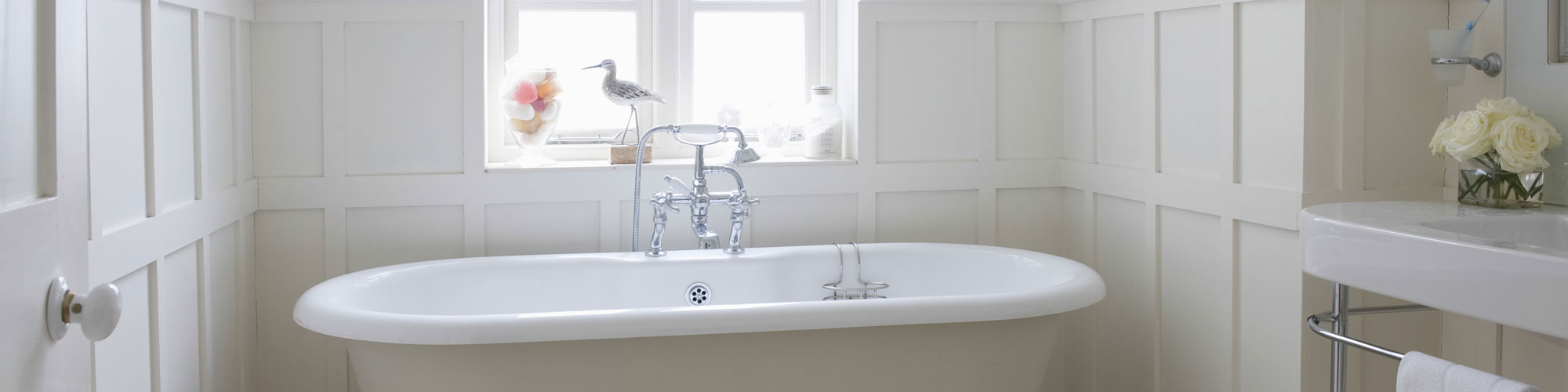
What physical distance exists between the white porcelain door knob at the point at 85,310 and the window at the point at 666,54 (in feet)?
7.08

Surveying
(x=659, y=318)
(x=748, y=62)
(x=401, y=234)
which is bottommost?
(x=659, y=318)

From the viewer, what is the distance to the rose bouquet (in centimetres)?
171

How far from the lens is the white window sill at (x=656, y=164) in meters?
2.80

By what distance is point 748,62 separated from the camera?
10.6ft

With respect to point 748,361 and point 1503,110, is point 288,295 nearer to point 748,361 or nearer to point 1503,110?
point 748,361

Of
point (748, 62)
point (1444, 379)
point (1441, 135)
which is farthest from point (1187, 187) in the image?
point (748, 62)

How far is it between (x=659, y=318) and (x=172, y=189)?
3.35ft

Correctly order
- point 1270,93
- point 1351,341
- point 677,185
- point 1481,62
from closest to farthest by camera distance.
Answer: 1. point 1351,341
2. point 1481,62
3. point 1270,93
4. point 677,185

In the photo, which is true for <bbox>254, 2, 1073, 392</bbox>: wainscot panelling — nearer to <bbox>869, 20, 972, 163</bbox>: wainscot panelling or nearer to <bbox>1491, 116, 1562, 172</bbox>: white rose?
<bbox>869, 20, 972, 163</bbox>: wainscot panelling

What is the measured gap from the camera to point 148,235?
188 cm

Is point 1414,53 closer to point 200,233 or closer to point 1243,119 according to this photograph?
point 1243,119

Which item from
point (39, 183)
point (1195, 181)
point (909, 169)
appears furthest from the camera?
point (909, 169)

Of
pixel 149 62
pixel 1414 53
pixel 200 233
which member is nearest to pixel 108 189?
pixel 149 62

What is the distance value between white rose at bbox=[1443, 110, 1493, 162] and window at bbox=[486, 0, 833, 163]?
5.74 ft
